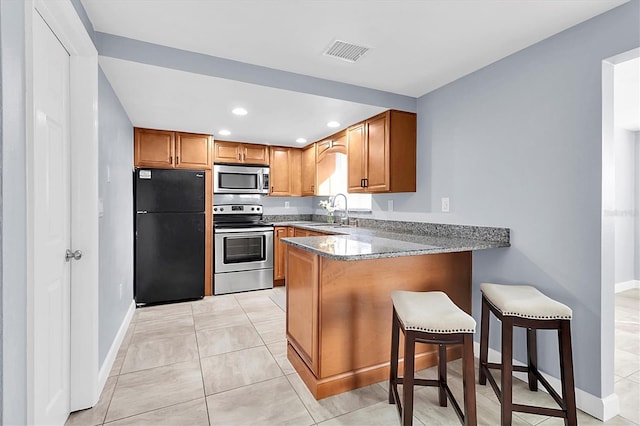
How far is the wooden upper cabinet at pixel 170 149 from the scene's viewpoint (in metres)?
3.79

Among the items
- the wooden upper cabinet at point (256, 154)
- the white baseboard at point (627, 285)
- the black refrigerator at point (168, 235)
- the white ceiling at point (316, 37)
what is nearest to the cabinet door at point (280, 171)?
the wooden upper cabinet at point (256, 154)

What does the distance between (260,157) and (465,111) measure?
2984 mm

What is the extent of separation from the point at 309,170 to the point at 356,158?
4.69 ft

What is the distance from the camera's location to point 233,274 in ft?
14.1

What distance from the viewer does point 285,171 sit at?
498 centimetres

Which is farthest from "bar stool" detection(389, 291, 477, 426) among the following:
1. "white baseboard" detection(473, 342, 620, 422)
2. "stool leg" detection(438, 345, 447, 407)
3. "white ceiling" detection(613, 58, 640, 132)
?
"white ceiling" detection(613, 58, 640, 132)

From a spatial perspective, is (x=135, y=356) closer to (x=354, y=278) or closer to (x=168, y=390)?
(x=168, y=390)

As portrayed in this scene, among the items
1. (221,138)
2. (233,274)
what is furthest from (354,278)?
(221,138)

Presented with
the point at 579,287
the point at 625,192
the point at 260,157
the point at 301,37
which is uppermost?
the point at 301,37

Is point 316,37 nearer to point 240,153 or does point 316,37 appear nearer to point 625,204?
point 240,153

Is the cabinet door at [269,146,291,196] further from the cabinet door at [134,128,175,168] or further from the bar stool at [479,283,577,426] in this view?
the bar stool at [479,283,577,426]

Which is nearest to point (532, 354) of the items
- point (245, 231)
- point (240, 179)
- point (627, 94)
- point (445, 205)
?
point (445, 205)

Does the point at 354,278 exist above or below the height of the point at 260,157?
below

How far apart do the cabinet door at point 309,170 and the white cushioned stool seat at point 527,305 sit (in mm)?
3249
